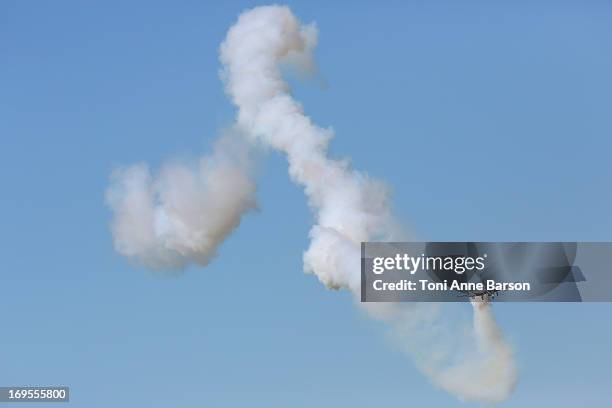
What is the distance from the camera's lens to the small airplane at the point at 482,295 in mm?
150000

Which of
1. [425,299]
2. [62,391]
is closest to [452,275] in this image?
[425,299]

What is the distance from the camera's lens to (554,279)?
483ft

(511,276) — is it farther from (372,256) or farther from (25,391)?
(25,391)

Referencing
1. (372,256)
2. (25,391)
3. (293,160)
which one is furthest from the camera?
(293,160)

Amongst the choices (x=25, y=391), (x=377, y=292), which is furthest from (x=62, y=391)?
(x=377, y=292)

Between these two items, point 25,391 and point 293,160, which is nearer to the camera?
point 25,391

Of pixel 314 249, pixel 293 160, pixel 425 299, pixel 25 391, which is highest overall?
pixel 293 160

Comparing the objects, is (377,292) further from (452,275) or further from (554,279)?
(554,279)

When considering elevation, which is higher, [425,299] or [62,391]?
[425,299]

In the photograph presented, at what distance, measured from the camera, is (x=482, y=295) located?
496ft

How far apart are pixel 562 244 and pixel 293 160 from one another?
3432cm

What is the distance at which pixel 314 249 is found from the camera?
16375 centimetres

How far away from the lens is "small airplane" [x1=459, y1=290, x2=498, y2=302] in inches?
5906

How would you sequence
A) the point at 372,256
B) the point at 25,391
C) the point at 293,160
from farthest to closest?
the point at 293,160 → the point at 372,256 → the point at 25,391
